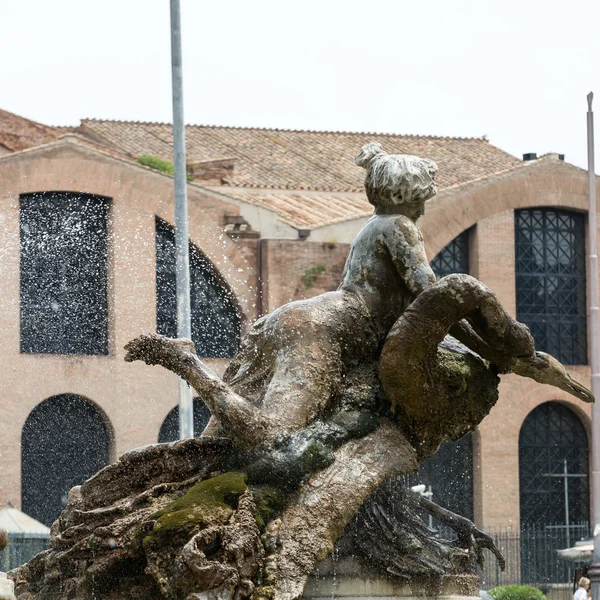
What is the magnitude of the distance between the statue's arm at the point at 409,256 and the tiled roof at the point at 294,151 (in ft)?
96.0

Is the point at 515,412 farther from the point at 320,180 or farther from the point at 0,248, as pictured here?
the point at 0,248

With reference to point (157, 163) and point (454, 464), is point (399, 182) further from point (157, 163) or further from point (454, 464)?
point (157, 163)

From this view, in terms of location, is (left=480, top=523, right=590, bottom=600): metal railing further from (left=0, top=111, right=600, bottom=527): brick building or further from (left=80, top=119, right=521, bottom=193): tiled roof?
(left=80, top=119, right=521, bottom=193): tiled roof

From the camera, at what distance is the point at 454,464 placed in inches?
1385

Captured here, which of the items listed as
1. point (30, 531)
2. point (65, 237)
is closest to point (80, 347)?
point (65, 237)

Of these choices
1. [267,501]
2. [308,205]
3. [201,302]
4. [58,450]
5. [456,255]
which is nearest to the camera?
[267,501]

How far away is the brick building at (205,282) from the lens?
30.5 metres

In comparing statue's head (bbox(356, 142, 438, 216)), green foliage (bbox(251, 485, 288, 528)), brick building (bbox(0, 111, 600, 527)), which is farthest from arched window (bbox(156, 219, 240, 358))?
green foliage (bbox(251, 485, 288, 528))

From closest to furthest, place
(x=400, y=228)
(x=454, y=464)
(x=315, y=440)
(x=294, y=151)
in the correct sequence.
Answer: (x=315, y=440) → (x=400, y=228) → (x=454, y=464) → (x=294, y=151)

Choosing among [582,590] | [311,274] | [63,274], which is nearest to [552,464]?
[311,274]

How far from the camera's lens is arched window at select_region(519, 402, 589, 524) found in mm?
36281

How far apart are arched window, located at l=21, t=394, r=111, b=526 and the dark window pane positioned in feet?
3.45

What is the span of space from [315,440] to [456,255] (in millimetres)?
28678

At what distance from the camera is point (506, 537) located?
28.1 m
